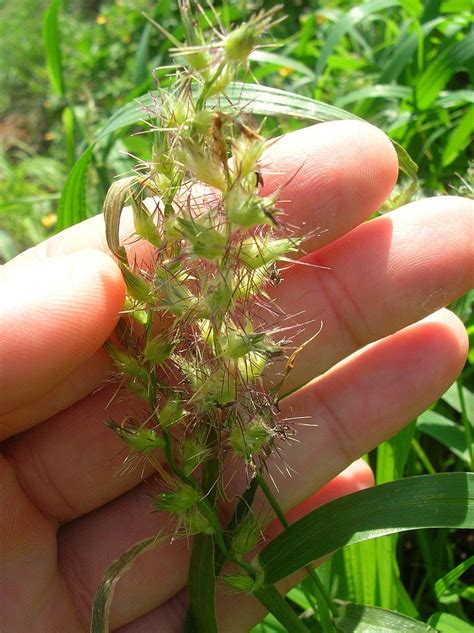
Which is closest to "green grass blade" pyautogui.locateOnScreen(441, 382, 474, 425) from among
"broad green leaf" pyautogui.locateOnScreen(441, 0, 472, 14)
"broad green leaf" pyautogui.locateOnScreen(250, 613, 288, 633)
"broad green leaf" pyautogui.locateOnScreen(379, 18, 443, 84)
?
"broad green leaf" pyautogui.locateOnScreen(250, 613, 288, 633)

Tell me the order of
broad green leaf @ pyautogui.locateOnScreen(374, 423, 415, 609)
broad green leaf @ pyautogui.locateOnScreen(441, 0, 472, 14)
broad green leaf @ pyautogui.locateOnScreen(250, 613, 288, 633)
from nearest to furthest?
broad green leaf @ pyautogui.locateOnScreen(374, 423, 415, 609) < broad green leaf @ pyautogui.locateOnScreen(250, 613, 288, 633) < broad green leaf @ pyautogui.locateOnScreen(441, 0, 472, 14)

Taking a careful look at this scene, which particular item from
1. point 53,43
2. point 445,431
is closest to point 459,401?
point 445,431

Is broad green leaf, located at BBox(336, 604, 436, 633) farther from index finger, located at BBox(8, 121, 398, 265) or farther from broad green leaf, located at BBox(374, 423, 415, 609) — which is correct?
index finger, located at BBox(8, 121, 398, 265)

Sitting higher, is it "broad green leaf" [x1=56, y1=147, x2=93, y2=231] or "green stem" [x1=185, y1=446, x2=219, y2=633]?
"broad green leaf" [x1=56, y1=147, x2=93, y2=231]

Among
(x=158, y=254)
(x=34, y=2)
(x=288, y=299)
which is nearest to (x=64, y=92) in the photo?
Answer: (x=288, y=299)

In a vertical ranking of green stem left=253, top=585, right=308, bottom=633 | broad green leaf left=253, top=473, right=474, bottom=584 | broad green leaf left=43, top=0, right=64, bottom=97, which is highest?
broad green leaf left=43, top=0, right=64, bottom=97

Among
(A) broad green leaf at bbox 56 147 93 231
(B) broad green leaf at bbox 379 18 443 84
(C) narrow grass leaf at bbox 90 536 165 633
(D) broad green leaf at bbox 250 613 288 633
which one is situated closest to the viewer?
(C) narrow grass leaf at bbox 90 536 165 633
